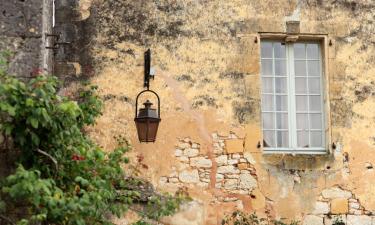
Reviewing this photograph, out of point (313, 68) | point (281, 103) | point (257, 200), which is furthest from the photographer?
point (313, 68)

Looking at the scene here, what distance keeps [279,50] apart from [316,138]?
122 centimetres

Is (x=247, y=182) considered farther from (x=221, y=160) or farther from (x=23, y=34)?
(x=23, y=34)

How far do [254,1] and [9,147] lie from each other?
4212 millimetres

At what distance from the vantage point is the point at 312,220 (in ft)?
26.1

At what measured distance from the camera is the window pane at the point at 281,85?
842 cm

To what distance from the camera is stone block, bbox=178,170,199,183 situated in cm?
788

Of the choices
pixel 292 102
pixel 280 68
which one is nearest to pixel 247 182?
pixel 292 102

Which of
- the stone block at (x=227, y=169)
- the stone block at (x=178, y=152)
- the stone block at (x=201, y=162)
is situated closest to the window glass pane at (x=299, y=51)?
the stone block at (x=227, y=169)

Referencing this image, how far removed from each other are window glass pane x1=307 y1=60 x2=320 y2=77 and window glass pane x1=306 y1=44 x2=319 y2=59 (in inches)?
2.9

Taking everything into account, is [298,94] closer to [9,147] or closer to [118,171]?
[118,171]

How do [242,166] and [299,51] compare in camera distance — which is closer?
[242,166]

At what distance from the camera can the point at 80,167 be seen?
5.58 m

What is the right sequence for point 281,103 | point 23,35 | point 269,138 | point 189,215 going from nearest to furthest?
point 23,35 < point 189,215 < point 269,138 < point 281,103

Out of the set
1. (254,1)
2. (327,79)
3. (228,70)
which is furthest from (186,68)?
(327,79)
